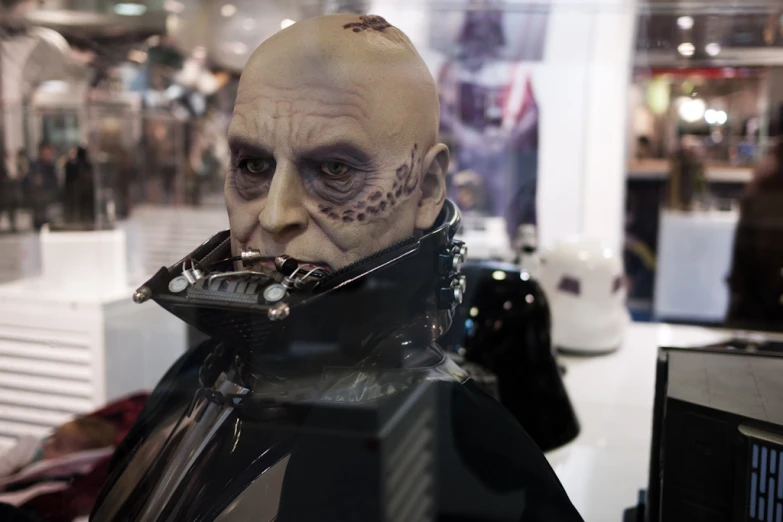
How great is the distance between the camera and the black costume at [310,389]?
738 mm

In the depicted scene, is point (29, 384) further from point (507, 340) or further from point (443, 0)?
point (443, 0)

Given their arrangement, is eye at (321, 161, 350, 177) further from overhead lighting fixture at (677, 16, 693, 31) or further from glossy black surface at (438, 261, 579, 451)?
overhead lighting fixture at (677, 16, 693, 31)

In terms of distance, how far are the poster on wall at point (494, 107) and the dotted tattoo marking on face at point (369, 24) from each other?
67 cm

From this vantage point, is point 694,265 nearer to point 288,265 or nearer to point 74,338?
point 74,338

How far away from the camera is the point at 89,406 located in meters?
1.60

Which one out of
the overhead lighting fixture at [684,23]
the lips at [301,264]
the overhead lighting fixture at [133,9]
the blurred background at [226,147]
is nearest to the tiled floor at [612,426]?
the blurred background at [226,147]

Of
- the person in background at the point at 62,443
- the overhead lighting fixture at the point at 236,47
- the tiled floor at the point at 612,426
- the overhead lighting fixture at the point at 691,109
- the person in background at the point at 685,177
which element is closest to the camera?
the tiled floor at the point at 612,426

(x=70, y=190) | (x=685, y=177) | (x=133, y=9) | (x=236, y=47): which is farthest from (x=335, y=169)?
(x=685, y=177)

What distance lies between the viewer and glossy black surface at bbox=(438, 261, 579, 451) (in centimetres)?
135

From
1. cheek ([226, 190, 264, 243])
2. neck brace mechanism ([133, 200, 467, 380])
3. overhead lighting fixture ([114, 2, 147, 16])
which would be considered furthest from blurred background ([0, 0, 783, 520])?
neck brace mechanism ([133, 200, 467, 380])

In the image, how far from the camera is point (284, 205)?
2.57 feet

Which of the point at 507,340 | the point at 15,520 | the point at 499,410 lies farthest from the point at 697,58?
the point at 15,520

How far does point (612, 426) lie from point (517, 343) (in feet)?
0.79

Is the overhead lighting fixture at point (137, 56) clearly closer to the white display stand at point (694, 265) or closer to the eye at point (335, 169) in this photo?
the eye at point (335, 169)
